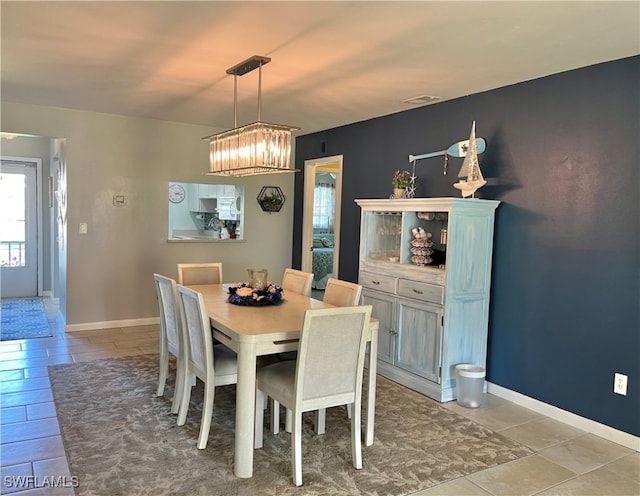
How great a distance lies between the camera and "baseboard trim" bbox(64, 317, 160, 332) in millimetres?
5502

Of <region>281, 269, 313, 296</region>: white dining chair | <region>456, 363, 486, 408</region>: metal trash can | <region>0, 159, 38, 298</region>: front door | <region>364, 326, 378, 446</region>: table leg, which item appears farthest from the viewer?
<region>0, 159, 38, 298</region>: front door

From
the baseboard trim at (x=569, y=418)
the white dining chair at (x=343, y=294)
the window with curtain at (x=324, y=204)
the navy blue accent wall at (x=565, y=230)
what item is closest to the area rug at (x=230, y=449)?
the white dining chair at (x=343, y=294)

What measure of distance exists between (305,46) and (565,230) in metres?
2.10

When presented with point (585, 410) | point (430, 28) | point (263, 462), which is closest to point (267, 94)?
point (430, 28)

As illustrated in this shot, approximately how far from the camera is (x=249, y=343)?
8.40ft

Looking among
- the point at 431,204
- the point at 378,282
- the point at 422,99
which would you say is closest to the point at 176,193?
the point at 378,282

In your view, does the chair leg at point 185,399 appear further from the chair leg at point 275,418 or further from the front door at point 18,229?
the front door at point 18,229

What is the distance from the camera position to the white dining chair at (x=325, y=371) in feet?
8.23

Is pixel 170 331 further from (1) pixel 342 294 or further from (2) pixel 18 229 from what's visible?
(2) pixel 18 229

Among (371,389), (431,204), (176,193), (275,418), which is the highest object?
(176,193)

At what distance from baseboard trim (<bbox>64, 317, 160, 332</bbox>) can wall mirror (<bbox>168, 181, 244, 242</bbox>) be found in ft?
3.63

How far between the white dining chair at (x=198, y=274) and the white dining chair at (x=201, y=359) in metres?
1.25

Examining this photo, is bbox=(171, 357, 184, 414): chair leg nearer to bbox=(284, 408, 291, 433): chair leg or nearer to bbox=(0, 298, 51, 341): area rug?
bbox=(284, 408, 291, 433): chair leg

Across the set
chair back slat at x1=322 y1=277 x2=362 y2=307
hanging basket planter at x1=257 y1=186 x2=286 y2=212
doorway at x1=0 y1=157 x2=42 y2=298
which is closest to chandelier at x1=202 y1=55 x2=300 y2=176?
chair back slat at x1=322 y1=277 x2=362 y2=307
